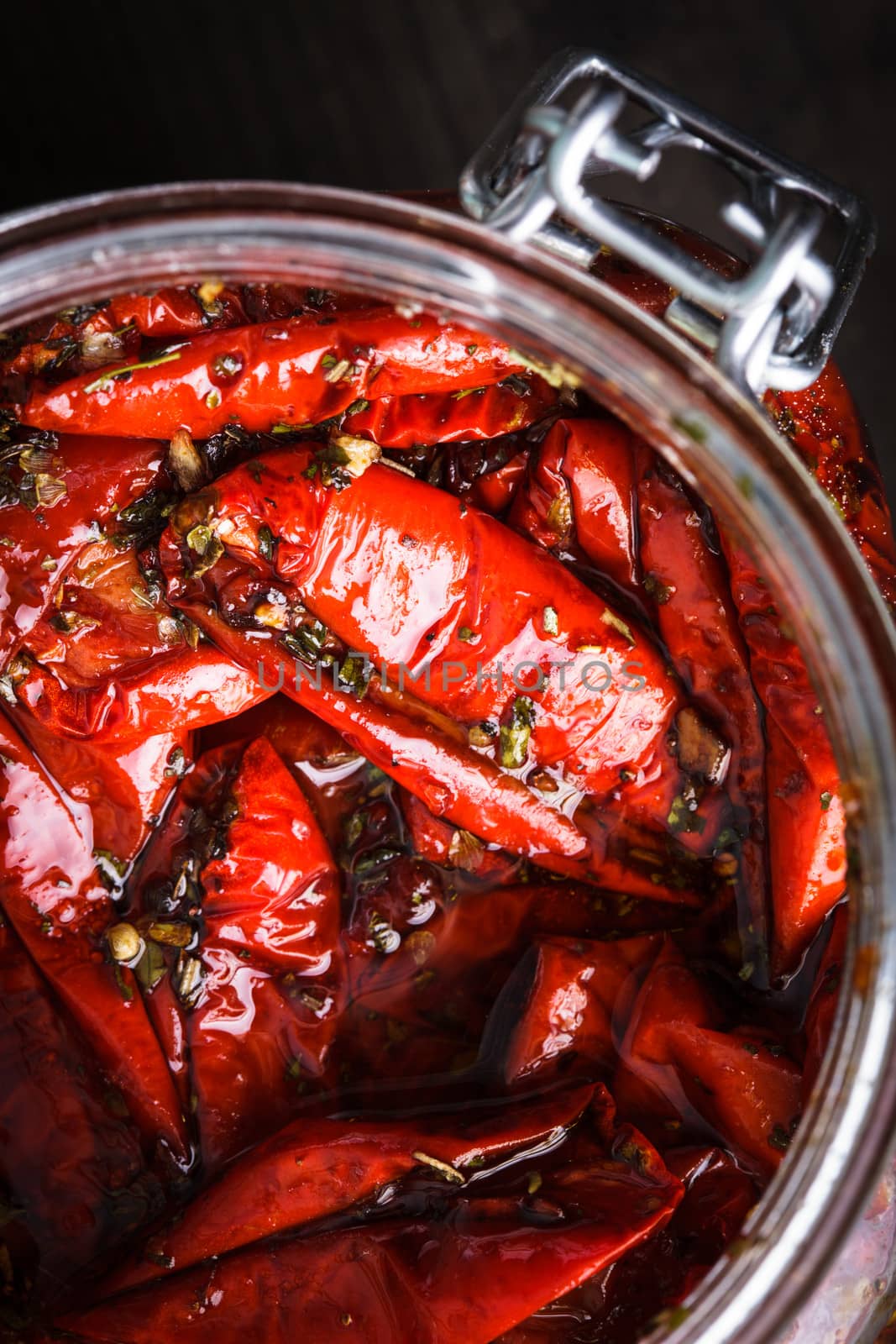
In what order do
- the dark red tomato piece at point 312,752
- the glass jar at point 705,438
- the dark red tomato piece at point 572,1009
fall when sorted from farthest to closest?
the dark red tomato piece at point 312,752 → the dark red tomato piece at point 572,1009 → the glass jar at point 705,438

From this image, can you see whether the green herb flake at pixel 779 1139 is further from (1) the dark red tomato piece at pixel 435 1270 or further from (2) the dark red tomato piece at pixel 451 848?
(2) the dark red tomato piece at pixel 451 848

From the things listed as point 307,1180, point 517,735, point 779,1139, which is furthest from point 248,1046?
point 779,1139

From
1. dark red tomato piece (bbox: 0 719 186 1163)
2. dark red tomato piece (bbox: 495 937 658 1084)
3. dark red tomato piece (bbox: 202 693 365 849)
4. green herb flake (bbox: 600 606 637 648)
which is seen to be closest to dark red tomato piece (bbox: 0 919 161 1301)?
dark red tomato piece (bbox: 0 719 186 1163)

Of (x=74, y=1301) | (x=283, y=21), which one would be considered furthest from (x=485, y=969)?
(x=283, y=21)

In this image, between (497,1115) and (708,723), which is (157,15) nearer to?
(708,723)

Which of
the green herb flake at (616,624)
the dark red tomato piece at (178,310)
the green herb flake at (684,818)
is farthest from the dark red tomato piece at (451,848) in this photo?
the dark red tomato piece at (178,310)
